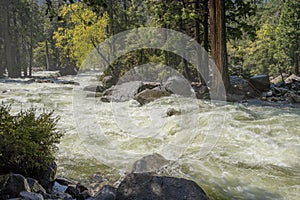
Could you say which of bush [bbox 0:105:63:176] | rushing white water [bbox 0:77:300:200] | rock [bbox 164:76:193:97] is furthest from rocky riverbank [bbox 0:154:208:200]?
rock [bbox 164:76:193:97]

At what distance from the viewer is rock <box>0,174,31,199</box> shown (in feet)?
11.3

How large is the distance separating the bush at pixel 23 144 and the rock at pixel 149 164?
1622 mm

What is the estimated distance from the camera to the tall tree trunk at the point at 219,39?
483 inches

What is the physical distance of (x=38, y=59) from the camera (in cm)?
5500

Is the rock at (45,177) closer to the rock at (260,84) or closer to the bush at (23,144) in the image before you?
the bush at (23,144)

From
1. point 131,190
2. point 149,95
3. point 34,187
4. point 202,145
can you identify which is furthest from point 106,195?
point 149,95

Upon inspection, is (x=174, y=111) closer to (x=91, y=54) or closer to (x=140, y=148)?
(x=140, y=148)

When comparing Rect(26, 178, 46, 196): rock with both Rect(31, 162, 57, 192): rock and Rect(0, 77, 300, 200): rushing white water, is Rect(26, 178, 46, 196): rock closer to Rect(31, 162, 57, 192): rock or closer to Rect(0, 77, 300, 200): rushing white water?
Rect(31, 162, 57, 192): rock

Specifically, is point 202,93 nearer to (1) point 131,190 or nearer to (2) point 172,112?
(2) point 172,112

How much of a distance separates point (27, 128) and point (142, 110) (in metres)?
7.49

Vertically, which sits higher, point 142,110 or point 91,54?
point 91,54

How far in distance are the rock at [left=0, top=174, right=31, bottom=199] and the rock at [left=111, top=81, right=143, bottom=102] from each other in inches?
402

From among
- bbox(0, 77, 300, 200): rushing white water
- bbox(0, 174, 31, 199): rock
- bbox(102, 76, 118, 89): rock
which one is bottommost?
bbox(0, 77, 300, 200): rushing white water

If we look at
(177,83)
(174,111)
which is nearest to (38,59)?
(177,83)
